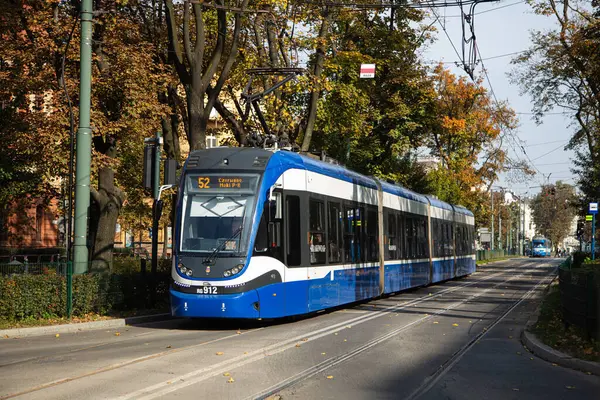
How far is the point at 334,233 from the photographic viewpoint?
63.0ft

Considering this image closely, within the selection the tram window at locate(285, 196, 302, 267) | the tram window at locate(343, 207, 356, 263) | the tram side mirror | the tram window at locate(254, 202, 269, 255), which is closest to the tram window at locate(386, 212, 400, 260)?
the tram window at locate(343, 207, 356, 263)

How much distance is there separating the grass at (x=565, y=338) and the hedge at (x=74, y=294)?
8845 millimetres

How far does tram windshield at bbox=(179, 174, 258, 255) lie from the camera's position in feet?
51.1

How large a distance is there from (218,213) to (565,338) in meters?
6.52

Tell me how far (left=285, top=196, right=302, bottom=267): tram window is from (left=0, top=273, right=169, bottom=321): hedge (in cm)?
431

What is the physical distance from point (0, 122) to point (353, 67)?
43.4 ft

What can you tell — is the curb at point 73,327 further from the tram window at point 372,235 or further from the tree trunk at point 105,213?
the tree trunk at point 105,213

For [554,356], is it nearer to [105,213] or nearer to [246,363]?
[246,363]

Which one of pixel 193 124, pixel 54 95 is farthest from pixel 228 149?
pixel 54 95

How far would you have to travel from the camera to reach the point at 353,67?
32.5 m

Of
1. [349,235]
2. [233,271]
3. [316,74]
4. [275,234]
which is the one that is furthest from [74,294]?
[316,74]

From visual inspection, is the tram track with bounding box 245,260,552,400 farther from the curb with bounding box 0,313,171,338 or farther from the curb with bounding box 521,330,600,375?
the curb with bounding box 0,313,171,338

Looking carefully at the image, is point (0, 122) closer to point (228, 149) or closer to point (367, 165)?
point (228, 149)

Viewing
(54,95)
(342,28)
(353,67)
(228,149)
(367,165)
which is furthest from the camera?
(367,165)
